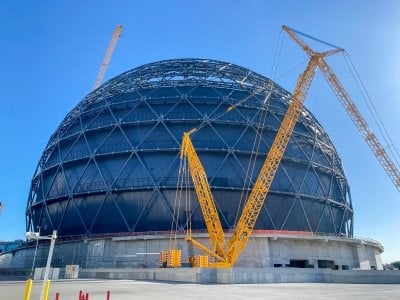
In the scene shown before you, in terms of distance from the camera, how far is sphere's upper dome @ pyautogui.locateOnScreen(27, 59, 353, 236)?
3566 centimetres

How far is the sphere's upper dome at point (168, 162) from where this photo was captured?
35.7 m

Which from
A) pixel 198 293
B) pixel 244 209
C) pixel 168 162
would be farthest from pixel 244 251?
pixel 198 293

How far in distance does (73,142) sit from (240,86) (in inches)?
992

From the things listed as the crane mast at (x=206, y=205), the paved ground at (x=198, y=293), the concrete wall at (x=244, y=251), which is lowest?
the paved ground at (x=198, y=293)

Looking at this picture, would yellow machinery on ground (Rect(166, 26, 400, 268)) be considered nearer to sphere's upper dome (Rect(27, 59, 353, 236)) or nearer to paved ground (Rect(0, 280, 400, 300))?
sphere's upper dome (Rect(27, 59, 353, 236))

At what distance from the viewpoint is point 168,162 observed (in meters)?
37.0

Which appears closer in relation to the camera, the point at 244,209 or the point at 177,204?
the point at 244,209

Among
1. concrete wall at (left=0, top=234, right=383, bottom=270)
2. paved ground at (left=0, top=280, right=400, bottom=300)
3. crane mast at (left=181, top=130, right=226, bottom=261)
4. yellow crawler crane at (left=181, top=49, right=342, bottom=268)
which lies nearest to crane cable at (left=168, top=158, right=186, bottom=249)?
concrete wall at (left=0, top=234, right=383, bottom=270)

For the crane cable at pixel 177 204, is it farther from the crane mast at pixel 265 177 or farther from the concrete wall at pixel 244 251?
the crane mast at pixel 265 177

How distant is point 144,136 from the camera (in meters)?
39.4

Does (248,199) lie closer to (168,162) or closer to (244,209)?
(244,209)

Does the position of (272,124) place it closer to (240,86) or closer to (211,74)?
(240,86)

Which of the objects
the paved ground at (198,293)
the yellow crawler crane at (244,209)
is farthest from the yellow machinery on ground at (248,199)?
the paved ground at (198,293)

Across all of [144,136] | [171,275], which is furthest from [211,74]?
[171,275]
